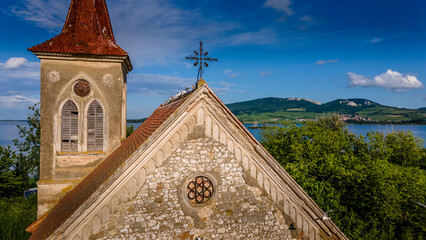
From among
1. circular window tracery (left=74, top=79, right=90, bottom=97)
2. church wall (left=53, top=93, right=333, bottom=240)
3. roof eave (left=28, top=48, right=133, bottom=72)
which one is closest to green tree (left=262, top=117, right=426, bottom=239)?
church wall (left=53, top=93, right=333, bottom=240)

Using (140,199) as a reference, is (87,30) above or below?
above

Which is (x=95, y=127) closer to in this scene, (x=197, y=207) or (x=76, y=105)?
(x=76, y=105)

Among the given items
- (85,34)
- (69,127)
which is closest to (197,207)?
(69,127)

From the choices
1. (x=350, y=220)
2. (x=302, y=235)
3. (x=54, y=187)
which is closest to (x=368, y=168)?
(x=350, y=220)

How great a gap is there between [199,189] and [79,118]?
7.18 m

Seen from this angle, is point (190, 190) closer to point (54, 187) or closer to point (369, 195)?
point (54, 187)

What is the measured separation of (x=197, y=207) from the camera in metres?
6.05

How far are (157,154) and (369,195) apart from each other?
1541 cm

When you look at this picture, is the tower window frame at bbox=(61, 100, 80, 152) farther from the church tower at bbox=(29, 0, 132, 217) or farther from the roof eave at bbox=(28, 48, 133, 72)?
the roof eave at bbox=(28, 48, 133, 72)

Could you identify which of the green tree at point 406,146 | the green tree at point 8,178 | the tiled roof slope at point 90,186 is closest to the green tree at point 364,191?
the tiled roof slope at point 90,186

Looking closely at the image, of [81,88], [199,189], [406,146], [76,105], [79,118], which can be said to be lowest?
[406,146]

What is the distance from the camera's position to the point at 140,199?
568 cm

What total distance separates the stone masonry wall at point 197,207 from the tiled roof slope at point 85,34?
6789 millimetres

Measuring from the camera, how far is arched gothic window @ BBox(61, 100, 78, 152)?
10602 mm
